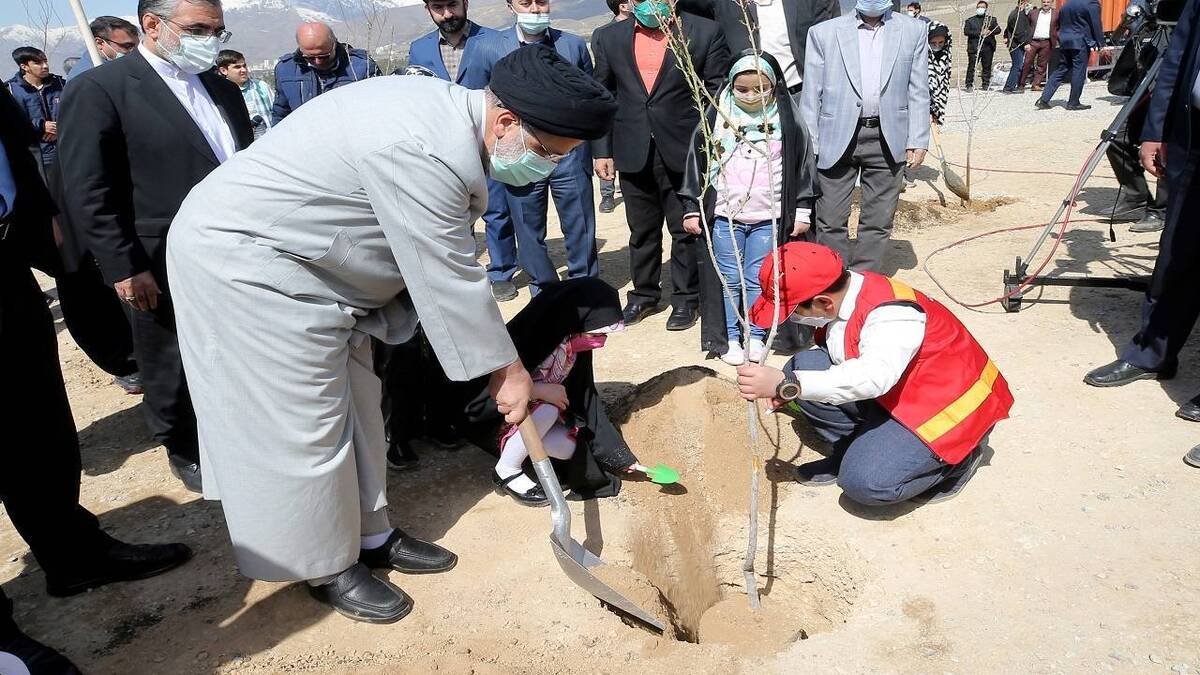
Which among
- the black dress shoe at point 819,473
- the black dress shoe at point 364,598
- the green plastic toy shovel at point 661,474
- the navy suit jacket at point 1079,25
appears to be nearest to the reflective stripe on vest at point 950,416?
the black dress shoe at point 819,473

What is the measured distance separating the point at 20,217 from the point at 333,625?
1674 mm

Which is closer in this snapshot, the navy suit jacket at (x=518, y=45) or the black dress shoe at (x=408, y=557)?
the black dress shoe at (x=408, y=557)

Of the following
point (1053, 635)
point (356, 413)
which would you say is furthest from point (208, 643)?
point (1053, 635)

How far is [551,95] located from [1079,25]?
42.6 ft

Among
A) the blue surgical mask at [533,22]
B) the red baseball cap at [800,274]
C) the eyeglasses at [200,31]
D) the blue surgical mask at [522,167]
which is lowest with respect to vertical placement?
the red baseball cap at [800,274]

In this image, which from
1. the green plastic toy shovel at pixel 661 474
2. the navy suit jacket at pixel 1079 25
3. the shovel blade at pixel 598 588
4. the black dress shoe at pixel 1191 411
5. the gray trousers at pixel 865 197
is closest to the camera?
the shovel blade at pixel 598 588

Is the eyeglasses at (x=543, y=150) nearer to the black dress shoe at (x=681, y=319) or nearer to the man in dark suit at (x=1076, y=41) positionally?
the black dress shoe at (x=681, y=319)

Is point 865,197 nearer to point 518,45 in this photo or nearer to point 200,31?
point 518,45

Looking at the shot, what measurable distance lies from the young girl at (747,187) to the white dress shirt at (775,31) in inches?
67.5

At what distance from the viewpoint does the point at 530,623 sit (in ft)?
8.24

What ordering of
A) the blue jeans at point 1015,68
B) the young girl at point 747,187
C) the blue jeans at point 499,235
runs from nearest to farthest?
the young girl at point 747,187
the blue jeans at point 499,235
the blue jeans at point 1015,68

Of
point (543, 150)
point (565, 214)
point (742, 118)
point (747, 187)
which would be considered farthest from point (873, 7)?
point (543, 150)

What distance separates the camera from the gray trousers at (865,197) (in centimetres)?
469

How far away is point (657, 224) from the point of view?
16.4 ft
